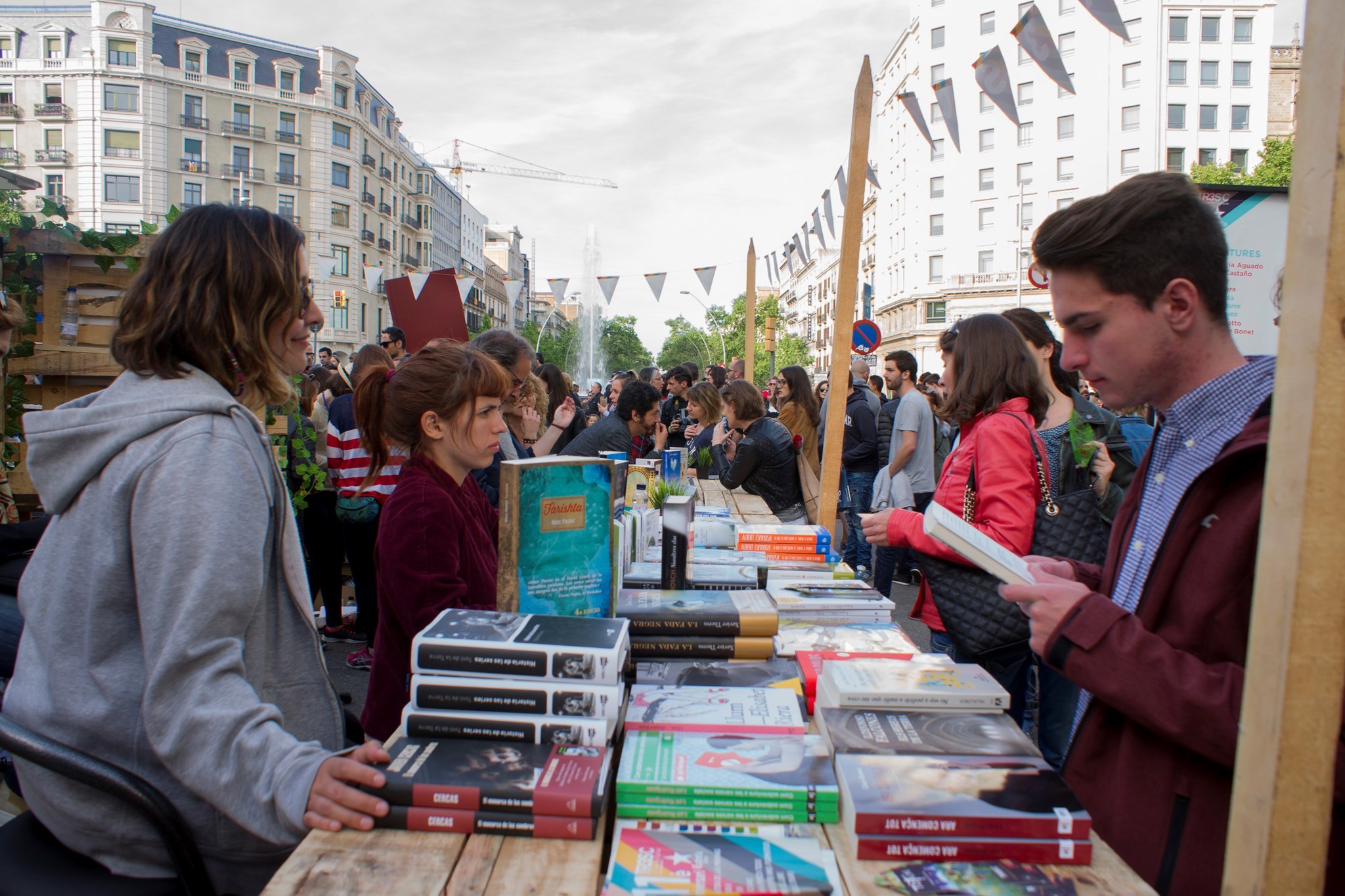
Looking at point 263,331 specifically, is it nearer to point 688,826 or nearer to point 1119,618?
point 688,826

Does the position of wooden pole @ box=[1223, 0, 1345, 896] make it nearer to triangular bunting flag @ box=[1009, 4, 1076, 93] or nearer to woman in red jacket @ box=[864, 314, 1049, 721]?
woman in red jacket @ box=[864, 314, 1049, 721]

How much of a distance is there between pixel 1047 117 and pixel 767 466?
43119mm

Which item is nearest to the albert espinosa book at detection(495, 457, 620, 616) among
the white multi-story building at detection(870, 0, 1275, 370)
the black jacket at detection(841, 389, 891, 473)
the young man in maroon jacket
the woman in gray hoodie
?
the woman in gray hoodie

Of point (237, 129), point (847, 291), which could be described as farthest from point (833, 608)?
point (237, 129)

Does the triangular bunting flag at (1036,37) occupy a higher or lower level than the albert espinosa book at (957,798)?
higher

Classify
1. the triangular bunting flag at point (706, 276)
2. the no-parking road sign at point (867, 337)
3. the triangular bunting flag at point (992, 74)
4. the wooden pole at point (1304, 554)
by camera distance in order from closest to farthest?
the wooden pole at point (1304, 554) < the triangular bunting flag at point (992, 74) < the no-parking road sign at point (867, 337) < the triangular bunting flag at point (706, 276)

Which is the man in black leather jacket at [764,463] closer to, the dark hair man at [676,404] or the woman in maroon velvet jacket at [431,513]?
the woman in maroon velvet jacket at [431,513]

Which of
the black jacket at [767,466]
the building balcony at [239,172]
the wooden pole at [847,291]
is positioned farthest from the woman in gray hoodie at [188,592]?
the building balcony at [239,172]

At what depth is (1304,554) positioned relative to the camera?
32.0 inches

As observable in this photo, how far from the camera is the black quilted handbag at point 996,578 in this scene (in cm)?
256

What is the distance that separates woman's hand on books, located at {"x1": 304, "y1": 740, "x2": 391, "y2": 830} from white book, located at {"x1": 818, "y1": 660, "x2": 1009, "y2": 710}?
82 centimetres

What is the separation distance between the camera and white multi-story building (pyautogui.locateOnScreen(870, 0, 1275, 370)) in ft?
121

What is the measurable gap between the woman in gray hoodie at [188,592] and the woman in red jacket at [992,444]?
5.89ft

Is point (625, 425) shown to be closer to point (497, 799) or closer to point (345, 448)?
point (345, 448)
